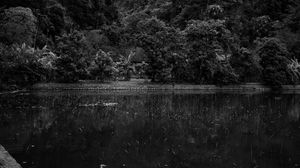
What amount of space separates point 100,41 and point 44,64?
15.0 m

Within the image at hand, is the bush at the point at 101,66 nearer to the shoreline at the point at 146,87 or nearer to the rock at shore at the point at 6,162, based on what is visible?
the shoreline at the point at 146,87

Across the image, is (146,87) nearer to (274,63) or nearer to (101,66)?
(101,66)

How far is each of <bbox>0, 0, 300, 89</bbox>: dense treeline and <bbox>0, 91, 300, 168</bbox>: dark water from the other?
11944 mm

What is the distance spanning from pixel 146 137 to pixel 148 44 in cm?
2309

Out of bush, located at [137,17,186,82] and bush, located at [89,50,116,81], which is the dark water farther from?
bush, located at [137,17,186,82]

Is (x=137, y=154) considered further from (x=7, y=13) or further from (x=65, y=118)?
(x=7, y=13)

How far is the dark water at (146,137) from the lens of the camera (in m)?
9.23

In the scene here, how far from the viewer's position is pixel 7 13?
34.8 meters

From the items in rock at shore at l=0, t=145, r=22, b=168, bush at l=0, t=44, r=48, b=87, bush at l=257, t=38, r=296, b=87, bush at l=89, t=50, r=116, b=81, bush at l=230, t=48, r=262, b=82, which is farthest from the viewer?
bush at l=257, t=38, r=296, b=87

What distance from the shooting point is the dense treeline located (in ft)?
102

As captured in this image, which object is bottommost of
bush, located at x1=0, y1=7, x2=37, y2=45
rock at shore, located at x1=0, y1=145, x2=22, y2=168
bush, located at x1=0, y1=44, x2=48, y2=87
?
rock at shore, located at x1=0, y1=145, x2=22, y2=168

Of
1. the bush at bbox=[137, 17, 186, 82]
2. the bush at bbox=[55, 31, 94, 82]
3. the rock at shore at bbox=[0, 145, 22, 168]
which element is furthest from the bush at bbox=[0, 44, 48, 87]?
the rock at shore at bbox=[0, 145, 22, 168]

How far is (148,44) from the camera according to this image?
113 feet

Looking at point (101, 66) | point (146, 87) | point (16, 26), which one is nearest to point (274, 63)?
point (146, 87)
